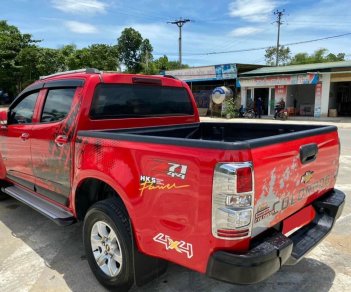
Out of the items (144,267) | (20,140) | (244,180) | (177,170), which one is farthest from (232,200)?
(20,140)

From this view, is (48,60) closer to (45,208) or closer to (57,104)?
(57,104)

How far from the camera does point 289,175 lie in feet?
8.65

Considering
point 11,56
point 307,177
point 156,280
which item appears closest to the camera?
point 307,177

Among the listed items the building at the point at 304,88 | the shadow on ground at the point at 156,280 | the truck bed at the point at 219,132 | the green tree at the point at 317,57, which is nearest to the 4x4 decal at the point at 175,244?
the truck bed at the point at 219,132

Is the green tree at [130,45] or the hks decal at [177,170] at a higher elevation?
the green tree at [130,45]

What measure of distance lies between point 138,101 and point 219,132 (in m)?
1.20

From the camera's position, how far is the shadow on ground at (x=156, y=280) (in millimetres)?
3199

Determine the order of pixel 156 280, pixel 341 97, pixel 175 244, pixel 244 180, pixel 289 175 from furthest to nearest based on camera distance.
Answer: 1. pixel 341 97
2. pixel 156 280
3. pixel 289 175
4. pixel 175 244
5. pixel 244 180

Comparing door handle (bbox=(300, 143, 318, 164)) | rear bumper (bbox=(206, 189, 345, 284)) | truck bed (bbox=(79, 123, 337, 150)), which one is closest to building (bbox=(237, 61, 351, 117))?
truck bed (bbox=(79, 123, 337, 150))

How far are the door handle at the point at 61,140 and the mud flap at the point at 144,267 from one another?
140cm

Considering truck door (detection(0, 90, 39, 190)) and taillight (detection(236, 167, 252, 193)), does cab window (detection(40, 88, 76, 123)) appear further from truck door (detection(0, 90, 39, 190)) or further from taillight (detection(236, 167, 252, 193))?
taillight (detection(236, 167, 252, 193))

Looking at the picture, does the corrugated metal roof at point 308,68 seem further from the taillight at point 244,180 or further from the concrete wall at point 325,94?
the taillight at point 244,180

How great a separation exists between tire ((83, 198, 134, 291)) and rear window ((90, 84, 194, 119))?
1102 mm

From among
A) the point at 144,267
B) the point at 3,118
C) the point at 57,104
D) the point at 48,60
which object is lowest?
the point at 144,267
